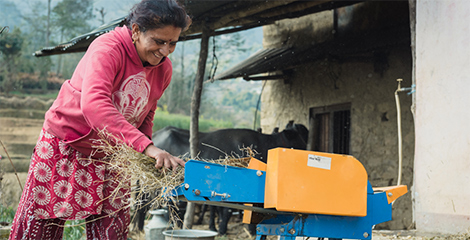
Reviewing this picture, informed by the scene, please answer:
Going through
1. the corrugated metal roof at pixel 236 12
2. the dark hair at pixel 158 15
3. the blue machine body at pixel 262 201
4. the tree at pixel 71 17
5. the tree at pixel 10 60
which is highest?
the tree at pixel 71 17

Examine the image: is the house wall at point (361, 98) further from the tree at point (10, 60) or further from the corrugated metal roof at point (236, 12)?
the tree at point (10, 60)

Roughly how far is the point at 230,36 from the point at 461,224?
108 feet

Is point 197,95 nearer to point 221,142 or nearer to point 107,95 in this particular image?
point 221,142

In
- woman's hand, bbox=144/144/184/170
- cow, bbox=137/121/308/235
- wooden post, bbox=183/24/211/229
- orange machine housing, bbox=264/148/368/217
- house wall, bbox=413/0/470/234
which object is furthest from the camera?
cow, bbox=137/121/308/235

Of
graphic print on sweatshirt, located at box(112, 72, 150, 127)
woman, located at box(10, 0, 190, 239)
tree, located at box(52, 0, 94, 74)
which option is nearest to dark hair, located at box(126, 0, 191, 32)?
woman, located at box(10, 0, 190, 239)

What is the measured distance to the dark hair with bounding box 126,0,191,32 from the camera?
191cm

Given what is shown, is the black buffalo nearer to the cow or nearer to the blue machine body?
the cow

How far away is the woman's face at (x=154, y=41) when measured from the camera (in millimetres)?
1940

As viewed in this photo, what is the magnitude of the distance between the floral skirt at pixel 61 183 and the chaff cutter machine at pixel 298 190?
1.39 feet

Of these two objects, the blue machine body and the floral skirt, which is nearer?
the blue machine body

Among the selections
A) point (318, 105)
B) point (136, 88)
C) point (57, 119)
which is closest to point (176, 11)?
point (136, 88)

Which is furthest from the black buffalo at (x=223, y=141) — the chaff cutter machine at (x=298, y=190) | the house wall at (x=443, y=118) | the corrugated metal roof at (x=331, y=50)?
the chaff cutter machine at (x=298, y=190)

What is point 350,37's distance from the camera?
273 inches

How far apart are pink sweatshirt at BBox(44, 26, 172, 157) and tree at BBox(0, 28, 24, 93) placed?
60.1ft
